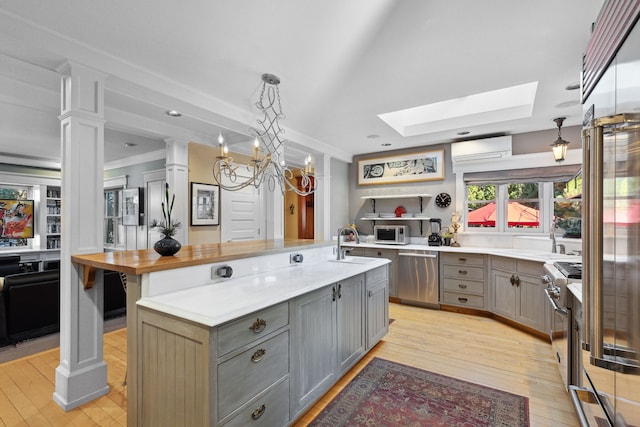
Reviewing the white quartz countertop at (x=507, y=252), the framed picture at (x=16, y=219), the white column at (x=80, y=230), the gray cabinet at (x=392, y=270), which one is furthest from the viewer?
the framed picture at (x=16, y=219)

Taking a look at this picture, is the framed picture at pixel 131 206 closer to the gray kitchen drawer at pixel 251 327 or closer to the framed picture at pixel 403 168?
the framed picture at pixel 403 168

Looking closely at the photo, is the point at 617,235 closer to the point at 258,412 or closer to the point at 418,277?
the point at 258,412

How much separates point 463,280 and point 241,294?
137 inches

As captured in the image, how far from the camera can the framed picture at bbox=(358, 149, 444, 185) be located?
507 centimetres

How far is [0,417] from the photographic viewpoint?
2059 millimetres

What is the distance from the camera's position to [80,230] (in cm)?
224

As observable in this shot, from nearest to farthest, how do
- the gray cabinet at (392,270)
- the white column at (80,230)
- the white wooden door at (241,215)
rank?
the white column at (80,230) → the gray cabinet at (392,270) → the white wooden door at (241,215)

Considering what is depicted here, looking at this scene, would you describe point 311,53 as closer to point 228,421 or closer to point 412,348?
point 228,421

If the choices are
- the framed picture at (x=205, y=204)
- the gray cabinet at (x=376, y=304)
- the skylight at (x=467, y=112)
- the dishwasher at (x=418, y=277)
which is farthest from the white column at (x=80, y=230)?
the dishwasher at (x=418, y=277)

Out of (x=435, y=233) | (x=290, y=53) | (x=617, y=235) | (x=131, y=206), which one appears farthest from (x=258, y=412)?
(x=131, y=206)

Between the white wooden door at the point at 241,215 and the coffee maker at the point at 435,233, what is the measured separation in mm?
2833

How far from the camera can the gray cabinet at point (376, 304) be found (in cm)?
280

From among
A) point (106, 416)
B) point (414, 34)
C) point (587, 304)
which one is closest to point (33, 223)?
point (106, 416)

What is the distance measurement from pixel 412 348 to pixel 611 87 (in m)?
2.83
